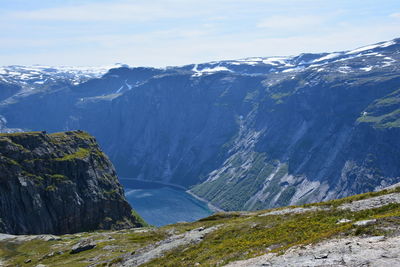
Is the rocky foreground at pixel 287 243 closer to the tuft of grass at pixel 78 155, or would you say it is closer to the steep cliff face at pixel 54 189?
the steep cliff face at pixel 54 189

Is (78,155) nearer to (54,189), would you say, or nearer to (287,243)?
(54,189)

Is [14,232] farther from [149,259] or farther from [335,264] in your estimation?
[335,264]

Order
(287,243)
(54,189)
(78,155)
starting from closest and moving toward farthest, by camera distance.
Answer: (287,243) → (54,189) → (78,155)

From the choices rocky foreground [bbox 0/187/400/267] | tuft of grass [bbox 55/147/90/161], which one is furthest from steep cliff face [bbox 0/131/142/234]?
rocky foreground [bbox 0/187/400/267]

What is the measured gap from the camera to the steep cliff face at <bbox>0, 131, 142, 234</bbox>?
505ft

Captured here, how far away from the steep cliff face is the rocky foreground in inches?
2783

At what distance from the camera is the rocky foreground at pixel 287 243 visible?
31797 millimetres

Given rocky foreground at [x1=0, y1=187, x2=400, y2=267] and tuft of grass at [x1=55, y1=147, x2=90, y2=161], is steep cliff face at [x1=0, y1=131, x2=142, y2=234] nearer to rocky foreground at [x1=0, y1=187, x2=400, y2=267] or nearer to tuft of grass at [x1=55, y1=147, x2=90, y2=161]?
tuft of grass at [x1=55, y1=147, x2=90, y2=161]

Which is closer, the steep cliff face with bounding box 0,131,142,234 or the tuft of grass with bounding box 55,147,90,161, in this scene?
the steep cliff face with bounding box 0,131,142,234

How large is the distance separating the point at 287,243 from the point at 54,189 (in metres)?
140

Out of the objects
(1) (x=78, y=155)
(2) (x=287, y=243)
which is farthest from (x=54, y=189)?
(2) (x=287, y=243)

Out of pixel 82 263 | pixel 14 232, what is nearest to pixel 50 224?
pixel 14 232

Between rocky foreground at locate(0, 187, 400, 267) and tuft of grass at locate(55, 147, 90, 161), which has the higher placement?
rocky foreground at locate(0, 187, 400, 267)

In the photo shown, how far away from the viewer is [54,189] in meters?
165
